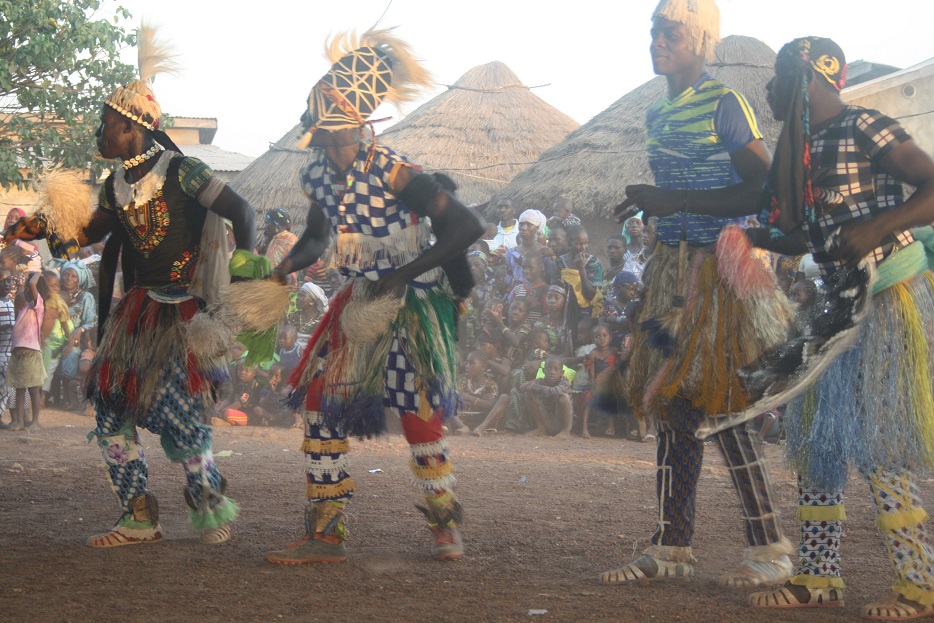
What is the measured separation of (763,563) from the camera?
3676mm

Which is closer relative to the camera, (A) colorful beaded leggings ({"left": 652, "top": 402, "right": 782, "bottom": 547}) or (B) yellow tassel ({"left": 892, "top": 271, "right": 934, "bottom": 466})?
(B) yellow tassel ({"left": 892, "top": 271, "right": 934, "bottom": 466})

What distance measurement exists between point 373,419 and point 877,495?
77.7 inches

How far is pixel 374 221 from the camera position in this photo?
4172 mm

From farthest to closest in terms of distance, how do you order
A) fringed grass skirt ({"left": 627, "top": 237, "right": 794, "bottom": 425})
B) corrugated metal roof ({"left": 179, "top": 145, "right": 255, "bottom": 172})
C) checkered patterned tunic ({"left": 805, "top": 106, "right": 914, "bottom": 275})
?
corrugated metal roof ({"left": 179, "top": 145, "right": 255, "bottom": 172}) → fringed grass skirt ({"left": 627, "top": 237, "right": 794, "bottom": 425}) → checkered patterned tunic ({"left": 805, "top": 106, "right": 914, "bottom": 275})

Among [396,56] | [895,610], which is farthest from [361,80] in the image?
[895,610]

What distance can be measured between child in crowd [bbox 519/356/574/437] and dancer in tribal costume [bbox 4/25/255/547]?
4925mm

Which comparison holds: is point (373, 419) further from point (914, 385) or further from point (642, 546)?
point (914, 385)

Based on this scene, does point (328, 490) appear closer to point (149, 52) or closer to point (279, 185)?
point (149, 52)

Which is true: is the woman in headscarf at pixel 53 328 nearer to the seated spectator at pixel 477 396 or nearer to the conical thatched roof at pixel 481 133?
the seated spectator at pixel 477 396

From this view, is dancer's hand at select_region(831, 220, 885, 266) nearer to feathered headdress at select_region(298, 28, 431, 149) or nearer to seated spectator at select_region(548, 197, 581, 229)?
feathered headdress at select_region(298, 28, 431, 149)

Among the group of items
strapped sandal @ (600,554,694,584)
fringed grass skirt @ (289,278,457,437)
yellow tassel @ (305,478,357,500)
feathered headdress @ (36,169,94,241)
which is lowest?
strapped sandal @ (600,554,694,584)

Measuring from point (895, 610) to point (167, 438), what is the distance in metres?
3.16

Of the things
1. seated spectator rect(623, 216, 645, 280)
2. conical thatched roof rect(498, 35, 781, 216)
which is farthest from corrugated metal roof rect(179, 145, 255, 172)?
seated spectator rect(623, 216, 645, 280)

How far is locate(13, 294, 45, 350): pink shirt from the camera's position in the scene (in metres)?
9.79
